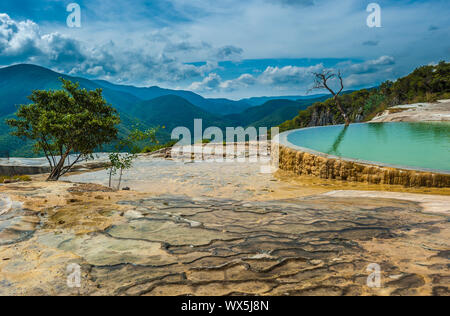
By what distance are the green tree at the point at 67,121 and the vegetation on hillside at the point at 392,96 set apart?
27187mm

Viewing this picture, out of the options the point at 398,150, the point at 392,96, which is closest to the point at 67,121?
the point at 398,150

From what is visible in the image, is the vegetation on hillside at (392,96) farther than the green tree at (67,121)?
Yes

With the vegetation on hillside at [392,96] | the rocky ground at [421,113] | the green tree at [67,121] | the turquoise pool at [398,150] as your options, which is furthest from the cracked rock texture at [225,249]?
the vegetation on hillside at [392,96]

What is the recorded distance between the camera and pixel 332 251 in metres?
2.64

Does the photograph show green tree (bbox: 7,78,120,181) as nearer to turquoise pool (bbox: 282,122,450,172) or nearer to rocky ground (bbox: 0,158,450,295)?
rocky ground (bbox: 0,158,450,295)

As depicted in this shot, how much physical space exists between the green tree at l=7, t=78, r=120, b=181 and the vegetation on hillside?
27187 millimetres

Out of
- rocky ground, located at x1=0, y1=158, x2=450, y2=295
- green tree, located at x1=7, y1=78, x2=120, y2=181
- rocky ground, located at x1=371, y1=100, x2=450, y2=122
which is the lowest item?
rocky ground, located at x1=0, y1=158, x2=450, y2=295

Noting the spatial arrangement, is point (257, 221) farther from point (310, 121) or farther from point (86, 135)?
point (310, 121)

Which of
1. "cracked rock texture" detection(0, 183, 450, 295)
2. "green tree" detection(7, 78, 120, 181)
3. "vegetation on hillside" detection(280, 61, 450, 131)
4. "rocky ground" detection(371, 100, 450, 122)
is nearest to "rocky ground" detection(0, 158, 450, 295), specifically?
"cracked rock texture" detection(0, 183, 450, 295)

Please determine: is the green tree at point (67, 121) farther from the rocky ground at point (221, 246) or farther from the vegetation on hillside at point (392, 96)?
the vegetation on hillside at point (392, 96)

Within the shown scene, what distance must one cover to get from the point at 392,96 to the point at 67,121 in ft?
141

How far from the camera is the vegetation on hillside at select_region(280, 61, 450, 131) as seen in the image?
33.1m

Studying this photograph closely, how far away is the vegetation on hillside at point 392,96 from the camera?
33125 millimetres
